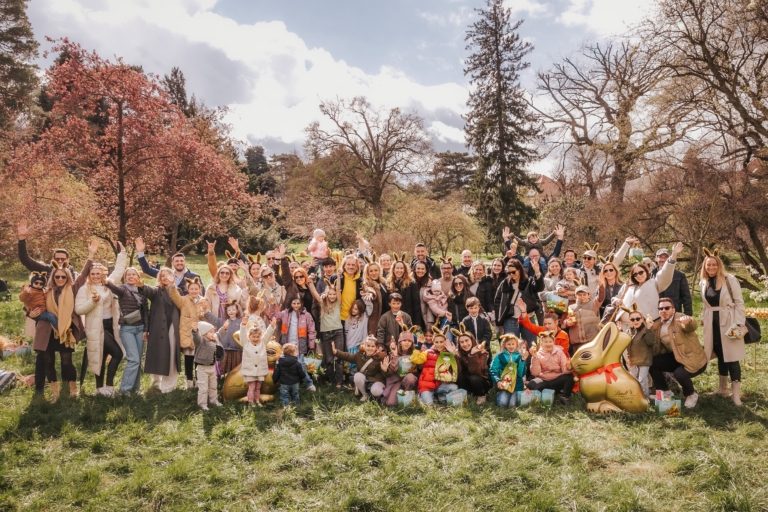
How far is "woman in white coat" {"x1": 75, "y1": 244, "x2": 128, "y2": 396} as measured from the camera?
6.75m

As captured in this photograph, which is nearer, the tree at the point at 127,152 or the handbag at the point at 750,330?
the handbag at the point at 750,330

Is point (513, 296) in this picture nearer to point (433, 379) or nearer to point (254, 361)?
point (433, 379)

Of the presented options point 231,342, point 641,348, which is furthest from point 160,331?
point 641,348

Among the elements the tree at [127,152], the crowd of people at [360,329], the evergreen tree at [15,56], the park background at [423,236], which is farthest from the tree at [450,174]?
the crowd of people at [360,329]

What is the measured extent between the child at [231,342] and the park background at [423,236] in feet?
2.58

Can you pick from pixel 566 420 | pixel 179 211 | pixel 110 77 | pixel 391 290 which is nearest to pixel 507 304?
pixel 391 290

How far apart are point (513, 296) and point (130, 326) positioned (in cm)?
576

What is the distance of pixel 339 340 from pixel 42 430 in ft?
12.6

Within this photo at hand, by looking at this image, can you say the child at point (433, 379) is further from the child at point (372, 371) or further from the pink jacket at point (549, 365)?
the pink jacket at point (549, 365)

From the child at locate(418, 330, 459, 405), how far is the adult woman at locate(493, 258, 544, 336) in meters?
1.52

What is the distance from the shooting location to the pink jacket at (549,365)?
257 inches

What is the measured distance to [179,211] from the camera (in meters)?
12.3

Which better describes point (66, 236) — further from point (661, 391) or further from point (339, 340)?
point (661, 391)

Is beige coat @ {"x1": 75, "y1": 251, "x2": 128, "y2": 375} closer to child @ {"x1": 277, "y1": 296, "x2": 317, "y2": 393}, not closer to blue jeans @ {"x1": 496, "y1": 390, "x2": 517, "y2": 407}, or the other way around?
child @ {"x1": 277, "y1": 296, "x2": 317, "y2": 393}
